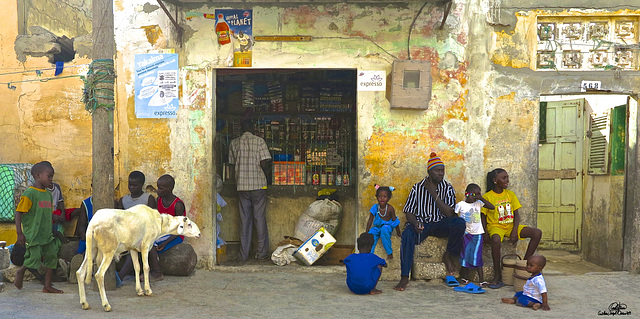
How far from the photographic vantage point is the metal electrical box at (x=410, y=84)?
243 inches

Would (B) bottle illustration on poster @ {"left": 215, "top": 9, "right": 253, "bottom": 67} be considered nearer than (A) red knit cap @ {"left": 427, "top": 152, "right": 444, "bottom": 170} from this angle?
No

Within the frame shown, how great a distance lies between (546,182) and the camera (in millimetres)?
8641

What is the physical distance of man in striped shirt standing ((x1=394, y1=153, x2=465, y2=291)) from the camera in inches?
226

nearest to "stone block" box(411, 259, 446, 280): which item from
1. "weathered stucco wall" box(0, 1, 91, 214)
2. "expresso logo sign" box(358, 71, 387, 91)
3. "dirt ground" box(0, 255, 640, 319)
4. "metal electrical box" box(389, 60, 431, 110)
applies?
"dirt ground" box(0, 255, 640, 319)

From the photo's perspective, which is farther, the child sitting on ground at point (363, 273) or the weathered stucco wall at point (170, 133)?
the weathered stucco wall at point (170, 133)

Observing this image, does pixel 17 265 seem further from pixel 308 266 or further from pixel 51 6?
pixel 51 6

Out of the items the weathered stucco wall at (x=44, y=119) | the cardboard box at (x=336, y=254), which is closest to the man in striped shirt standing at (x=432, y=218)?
the cardboard box at (x=336, y=254)

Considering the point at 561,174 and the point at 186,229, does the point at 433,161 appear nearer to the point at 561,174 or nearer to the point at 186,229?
the point at 186,229

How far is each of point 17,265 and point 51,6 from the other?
4.73 metres

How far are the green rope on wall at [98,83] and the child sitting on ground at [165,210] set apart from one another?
3.90 ft

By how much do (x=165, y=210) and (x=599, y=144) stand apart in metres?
6.24

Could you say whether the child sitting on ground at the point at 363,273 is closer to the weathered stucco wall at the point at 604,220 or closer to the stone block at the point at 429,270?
the stone block at the point at 429,270

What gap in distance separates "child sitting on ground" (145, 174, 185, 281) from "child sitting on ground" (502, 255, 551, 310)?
3.88m

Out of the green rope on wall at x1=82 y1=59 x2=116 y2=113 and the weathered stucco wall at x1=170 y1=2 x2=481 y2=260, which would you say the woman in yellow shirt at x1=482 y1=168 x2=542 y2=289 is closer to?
the weathered stucco wall at x1=170 y1=2 x2=481 y2=260
